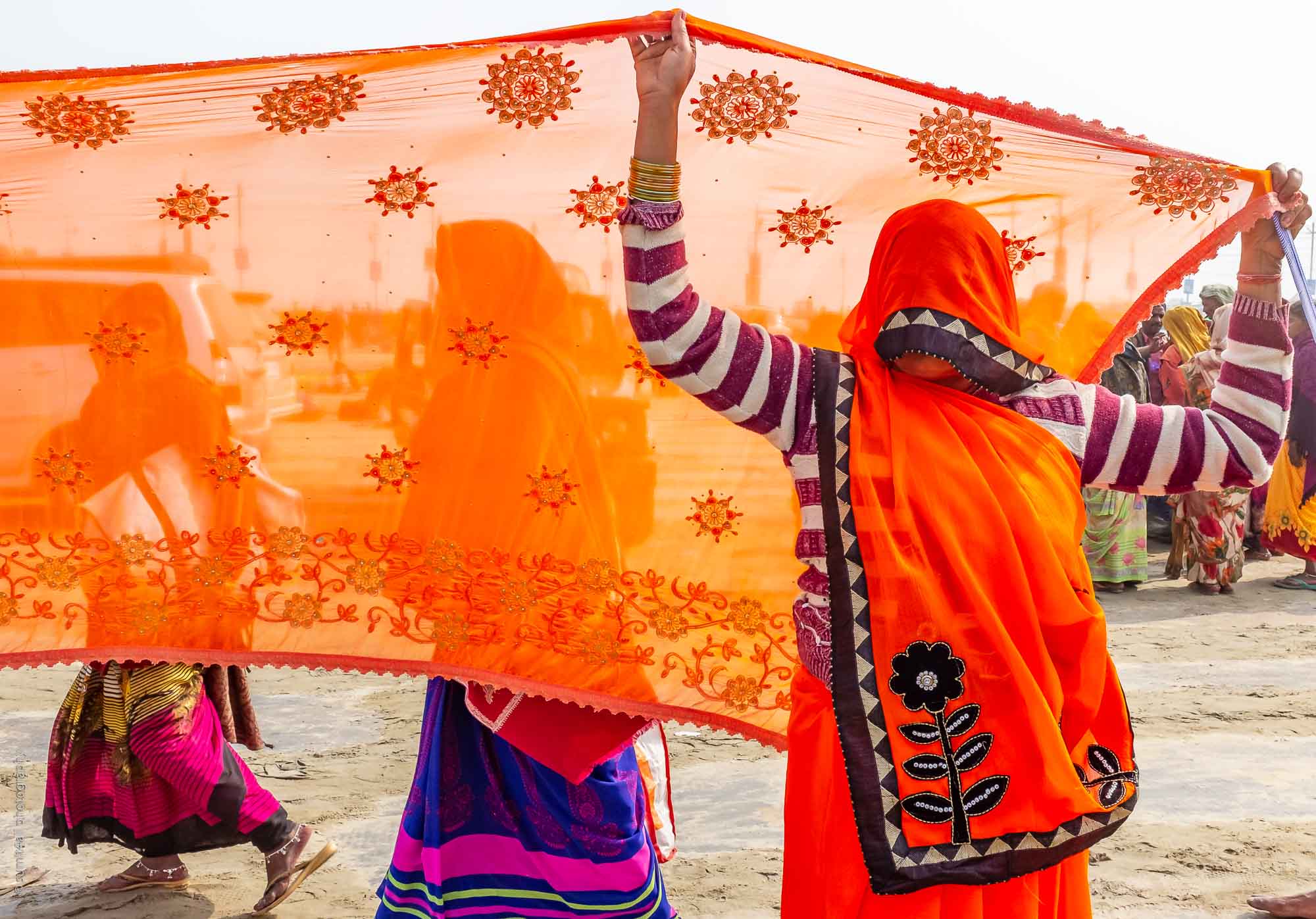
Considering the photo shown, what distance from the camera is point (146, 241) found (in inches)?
98.8

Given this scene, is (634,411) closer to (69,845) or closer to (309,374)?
(309,374)

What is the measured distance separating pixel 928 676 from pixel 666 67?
3.51 feet

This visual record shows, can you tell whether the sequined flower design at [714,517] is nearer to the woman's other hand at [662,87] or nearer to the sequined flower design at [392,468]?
the sequined flower design at [392,468]

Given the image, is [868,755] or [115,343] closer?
[868,755]

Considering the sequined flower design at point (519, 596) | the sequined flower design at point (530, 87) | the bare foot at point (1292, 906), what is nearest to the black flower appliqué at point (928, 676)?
the sequined flower design at point (519, 596)

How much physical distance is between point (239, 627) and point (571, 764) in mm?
804

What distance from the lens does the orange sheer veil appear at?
6.19ft

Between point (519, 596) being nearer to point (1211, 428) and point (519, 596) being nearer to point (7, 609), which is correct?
point (7, 609)

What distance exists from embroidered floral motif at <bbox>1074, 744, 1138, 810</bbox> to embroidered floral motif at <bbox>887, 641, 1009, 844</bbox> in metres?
0.21

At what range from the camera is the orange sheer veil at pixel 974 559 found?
189cm

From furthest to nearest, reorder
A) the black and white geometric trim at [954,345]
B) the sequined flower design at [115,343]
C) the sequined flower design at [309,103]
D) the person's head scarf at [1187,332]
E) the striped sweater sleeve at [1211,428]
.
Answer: the person's head scarf at [1187,332] → the sequined flower design at [115,343] → the sequined flower design at [309,103] → the striped sweater sleeve at [1211,428] → the black and white geometric trim at [954,345]

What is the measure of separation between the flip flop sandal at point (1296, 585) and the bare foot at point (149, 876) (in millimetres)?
7882

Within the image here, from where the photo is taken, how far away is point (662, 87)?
182 cm

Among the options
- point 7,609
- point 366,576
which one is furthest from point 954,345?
point 7,609
